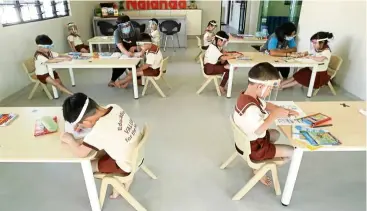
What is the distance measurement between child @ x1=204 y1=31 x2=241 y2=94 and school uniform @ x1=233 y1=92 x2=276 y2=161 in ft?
6.90

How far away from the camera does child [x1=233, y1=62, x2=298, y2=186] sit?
5.23 ft

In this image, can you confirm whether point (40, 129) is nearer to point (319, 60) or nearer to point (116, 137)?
point (116, 137)

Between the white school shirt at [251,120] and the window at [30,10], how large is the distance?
3989 millimetres

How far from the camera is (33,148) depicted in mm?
1466

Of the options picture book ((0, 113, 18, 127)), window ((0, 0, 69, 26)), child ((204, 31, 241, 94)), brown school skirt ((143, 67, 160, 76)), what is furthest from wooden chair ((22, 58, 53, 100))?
child ((204, 31, 241, 94))

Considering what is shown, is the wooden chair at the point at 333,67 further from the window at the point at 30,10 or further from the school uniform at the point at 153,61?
the window at the point at 30,10

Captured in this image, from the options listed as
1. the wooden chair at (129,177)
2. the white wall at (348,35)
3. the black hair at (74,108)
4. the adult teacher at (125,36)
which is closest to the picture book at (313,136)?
the wooden chair at (129,177)

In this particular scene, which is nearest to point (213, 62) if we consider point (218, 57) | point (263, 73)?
point (218, 57)

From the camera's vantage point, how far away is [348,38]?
402 centimetres

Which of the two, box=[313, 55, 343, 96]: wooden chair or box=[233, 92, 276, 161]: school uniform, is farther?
box=[313, 55, 343, 96]: wooden chair

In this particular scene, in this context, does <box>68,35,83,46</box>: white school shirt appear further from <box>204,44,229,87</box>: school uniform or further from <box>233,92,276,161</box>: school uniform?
<box>233,92,276,161</box>: school uniform

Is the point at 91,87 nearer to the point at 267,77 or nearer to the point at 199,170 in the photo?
the point at 199,170

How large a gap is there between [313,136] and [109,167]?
1307mm

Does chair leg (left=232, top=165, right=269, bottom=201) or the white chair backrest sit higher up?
the white chair backrest
